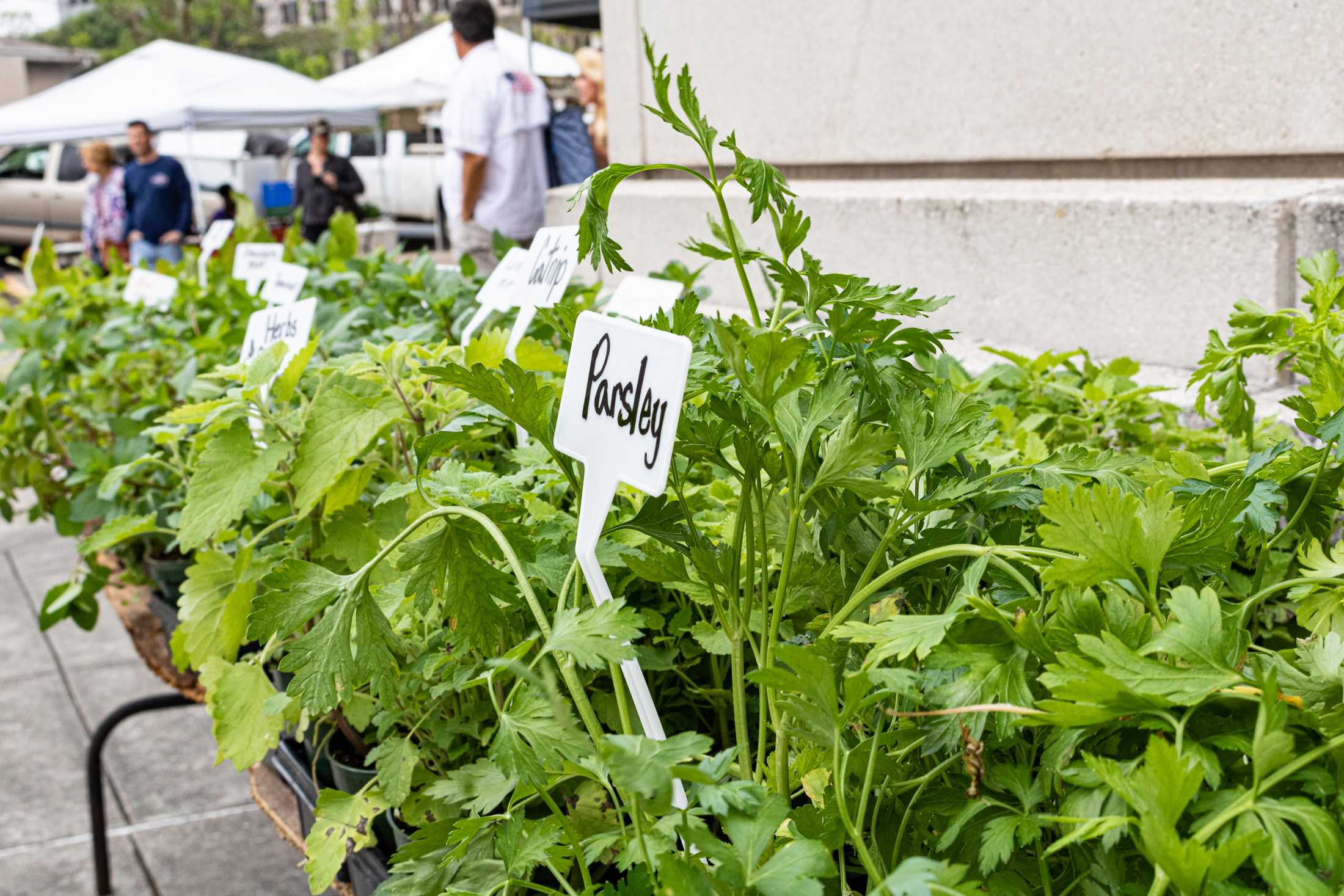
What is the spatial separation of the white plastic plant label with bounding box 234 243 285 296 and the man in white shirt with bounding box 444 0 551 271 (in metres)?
1.76

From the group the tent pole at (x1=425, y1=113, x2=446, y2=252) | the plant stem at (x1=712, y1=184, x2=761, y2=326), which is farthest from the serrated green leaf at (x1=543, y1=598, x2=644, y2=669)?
the tent pole at (x1=425, y1=113, x2=446, y2=252)

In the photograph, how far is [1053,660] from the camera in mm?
623

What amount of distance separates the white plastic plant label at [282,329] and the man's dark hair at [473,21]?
3.50 m

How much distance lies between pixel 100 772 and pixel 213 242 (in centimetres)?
201

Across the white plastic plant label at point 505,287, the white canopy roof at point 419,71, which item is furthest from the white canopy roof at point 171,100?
the white plastic plant label at point 505,287

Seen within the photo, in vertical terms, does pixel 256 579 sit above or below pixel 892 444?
below

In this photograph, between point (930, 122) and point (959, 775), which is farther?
point (930, 122)

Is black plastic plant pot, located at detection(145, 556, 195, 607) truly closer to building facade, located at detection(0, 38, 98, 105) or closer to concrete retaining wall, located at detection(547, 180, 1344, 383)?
→ concrete retaining wall, located at detection(547, 180, 1344, 383)

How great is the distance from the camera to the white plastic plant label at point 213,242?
3.74 meters

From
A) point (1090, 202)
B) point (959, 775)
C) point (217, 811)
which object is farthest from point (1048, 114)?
point (217, 811)

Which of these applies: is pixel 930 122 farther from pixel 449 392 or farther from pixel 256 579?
pixel 256 579

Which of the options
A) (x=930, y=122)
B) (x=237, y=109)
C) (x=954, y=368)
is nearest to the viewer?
(x=954, y=368)

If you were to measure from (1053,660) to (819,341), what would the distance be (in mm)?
273

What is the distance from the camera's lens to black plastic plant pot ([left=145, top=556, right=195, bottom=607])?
1.97m
